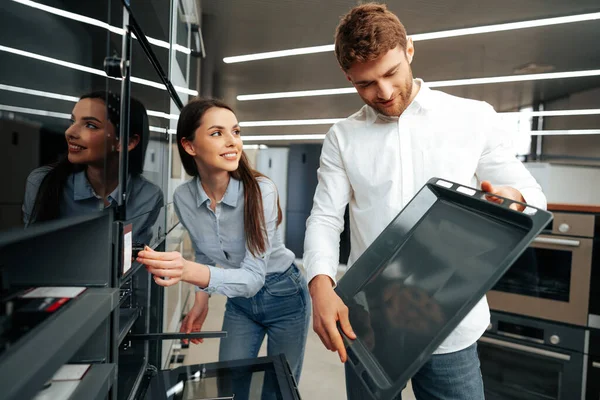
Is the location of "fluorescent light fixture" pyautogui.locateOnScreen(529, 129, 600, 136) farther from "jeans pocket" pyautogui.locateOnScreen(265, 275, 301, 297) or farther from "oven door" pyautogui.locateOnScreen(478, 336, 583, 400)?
"jeans pocket" pyautogui.locateOnScreen(265, 275, 301, 297)

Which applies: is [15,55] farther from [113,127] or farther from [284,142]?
[284,142]

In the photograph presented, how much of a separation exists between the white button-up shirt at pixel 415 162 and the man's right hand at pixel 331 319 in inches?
7.4

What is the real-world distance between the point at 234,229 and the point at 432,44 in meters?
3.02

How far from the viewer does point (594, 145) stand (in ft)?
10.0

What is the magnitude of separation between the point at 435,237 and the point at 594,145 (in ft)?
9.67

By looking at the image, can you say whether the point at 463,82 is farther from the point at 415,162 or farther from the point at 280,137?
the point at 415,162

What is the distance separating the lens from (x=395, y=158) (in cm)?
111

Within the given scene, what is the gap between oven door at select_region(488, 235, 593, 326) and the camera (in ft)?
7.13

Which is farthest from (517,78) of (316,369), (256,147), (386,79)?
(256,147)

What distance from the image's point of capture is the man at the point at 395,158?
39.4 inches

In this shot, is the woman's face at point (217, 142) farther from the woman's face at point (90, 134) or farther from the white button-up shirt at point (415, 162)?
the woman's face at point (90, 134)

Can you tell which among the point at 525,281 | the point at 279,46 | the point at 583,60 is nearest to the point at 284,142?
the point at 279,46

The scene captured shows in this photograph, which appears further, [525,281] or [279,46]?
[279,46]

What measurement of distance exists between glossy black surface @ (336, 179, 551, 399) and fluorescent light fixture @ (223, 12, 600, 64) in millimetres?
2971
